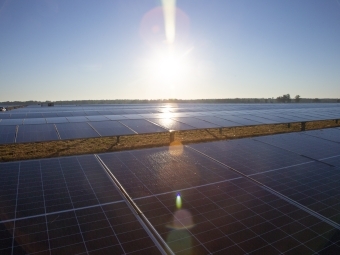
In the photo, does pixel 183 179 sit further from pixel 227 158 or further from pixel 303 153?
pixel 303 153

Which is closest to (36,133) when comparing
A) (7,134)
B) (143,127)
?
(7,134)

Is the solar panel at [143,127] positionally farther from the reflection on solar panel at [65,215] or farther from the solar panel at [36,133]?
the reflection on solar panel at [65,215]

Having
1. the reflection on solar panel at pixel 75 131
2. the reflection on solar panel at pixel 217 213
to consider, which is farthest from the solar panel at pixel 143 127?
the reflection on solar panel at pixel 217 213

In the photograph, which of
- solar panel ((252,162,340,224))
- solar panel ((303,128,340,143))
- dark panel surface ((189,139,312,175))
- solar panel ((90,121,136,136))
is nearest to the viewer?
solar panel ((252,162,340,224))

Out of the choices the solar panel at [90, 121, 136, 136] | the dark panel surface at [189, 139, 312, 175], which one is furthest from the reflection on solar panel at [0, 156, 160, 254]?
the solar panel at [90, 121, 136, 136]

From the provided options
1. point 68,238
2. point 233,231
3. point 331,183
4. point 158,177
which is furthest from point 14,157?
point 331,183

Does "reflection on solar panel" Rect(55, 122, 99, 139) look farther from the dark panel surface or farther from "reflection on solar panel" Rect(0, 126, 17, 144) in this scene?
the dark panel surface
